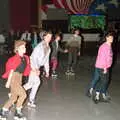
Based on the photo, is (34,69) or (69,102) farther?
(69,102)

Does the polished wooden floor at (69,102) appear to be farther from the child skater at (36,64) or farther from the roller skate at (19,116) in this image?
the child skater at (36,64)

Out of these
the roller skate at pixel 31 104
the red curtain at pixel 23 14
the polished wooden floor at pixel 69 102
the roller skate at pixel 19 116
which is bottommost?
the polished wooden floor at pixel 69 102

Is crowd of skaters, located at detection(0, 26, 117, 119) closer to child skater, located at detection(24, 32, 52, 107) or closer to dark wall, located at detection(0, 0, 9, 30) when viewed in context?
child skater, located at detection(24, 32, 52, 107)

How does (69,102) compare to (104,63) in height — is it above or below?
below

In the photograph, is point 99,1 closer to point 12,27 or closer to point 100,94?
point 12,27

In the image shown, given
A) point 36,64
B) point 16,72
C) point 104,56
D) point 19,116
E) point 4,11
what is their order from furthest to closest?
point 4,11
point 104,56
point 36,64
point 19,116
point 16,72

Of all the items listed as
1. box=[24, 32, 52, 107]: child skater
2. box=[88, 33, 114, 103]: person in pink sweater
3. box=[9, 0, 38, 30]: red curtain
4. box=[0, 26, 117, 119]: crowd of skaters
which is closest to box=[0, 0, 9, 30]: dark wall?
box=[9, 0, 38, 30]: red curtain

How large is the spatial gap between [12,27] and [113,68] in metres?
12.5

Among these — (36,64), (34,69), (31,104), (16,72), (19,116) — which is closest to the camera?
(16,72)

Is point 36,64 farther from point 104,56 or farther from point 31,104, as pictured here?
point 104,56

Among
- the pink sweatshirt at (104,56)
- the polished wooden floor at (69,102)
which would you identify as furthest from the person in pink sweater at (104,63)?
the polished wooden floor at (69,102)

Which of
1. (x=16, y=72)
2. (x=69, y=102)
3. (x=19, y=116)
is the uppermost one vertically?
A: (x=16, y=72)

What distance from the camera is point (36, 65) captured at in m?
9.41

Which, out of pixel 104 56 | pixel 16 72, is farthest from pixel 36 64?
pixel 104 56
